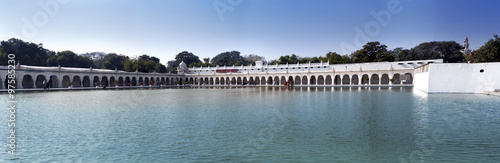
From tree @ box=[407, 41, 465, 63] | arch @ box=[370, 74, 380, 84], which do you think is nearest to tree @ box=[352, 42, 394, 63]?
arch @ box=[370, 74, 380, 84]

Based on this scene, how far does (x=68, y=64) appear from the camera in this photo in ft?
196

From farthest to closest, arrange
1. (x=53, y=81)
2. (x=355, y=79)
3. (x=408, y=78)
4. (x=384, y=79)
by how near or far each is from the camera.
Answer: (x=355, y=79)
(x=384, y=79)
(x=408, y=78)
(x=53, y=81)

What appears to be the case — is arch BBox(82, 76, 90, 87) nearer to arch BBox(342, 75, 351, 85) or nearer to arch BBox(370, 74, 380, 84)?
arch BBox(342, 75, 351, 85)

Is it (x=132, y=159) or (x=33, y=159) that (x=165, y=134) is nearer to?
(x=132, y=159)

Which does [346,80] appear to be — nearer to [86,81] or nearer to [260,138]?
[86,81]

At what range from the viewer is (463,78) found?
77.6 feet

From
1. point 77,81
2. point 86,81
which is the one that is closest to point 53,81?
point 77,81

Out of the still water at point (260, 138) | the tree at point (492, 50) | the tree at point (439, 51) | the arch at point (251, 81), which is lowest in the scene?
the still water at point (260, 138)

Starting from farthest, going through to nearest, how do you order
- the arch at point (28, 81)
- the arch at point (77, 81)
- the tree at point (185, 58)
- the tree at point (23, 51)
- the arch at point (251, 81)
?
the tree at point (185, 58)
the arch at point (251, 81)
the tree at point (23, 51)
the arch at point (77, 81)
the arch at point (28, 81)

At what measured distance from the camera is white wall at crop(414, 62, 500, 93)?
22.4 meters

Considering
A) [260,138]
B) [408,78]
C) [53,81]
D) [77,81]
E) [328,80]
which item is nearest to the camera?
[260,138]

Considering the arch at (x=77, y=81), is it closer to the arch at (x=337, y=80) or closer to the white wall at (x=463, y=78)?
the arch at (x=337, y=80)

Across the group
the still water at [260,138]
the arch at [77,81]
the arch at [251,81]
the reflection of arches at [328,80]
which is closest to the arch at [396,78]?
the reflection of arches at [328,80]

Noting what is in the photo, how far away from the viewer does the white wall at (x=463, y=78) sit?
22406mm
